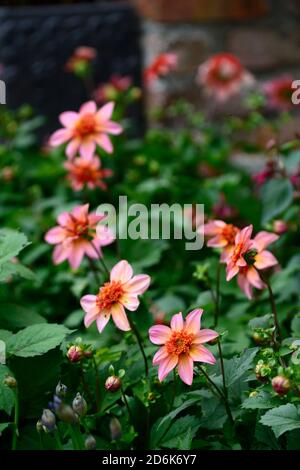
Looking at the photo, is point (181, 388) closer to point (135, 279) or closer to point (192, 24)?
point (135, 279)

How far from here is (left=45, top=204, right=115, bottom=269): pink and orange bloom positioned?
52.8 inches

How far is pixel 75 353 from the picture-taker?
1.08 metres

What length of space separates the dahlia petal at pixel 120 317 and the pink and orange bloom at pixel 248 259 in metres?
0.14

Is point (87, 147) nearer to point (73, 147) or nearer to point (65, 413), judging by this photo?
point (73, 147)

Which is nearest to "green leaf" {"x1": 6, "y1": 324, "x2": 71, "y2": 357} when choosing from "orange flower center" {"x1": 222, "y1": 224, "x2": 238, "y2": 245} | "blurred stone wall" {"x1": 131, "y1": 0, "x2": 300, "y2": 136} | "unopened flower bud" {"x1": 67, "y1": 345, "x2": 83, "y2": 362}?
"unopened flower bud" {"x1": 67, "y1": 345, "x2": 83, "y2": 362}

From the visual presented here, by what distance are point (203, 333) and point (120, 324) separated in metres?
0.11

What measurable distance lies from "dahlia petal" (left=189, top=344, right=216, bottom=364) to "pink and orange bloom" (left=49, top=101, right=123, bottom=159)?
23.9 inches

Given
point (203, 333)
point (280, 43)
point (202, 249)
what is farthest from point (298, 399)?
point (280, 43)

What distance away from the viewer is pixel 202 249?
1.84 metres

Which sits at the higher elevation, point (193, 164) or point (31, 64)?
point (31, 64)

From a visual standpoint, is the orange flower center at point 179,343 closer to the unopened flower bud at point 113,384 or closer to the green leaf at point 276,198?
the unopened flower bud at point 113,384

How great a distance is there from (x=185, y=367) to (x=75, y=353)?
0.14 m

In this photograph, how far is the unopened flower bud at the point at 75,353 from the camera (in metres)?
1.08

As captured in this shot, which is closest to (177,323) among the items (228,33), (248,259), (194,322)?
(194,322)
